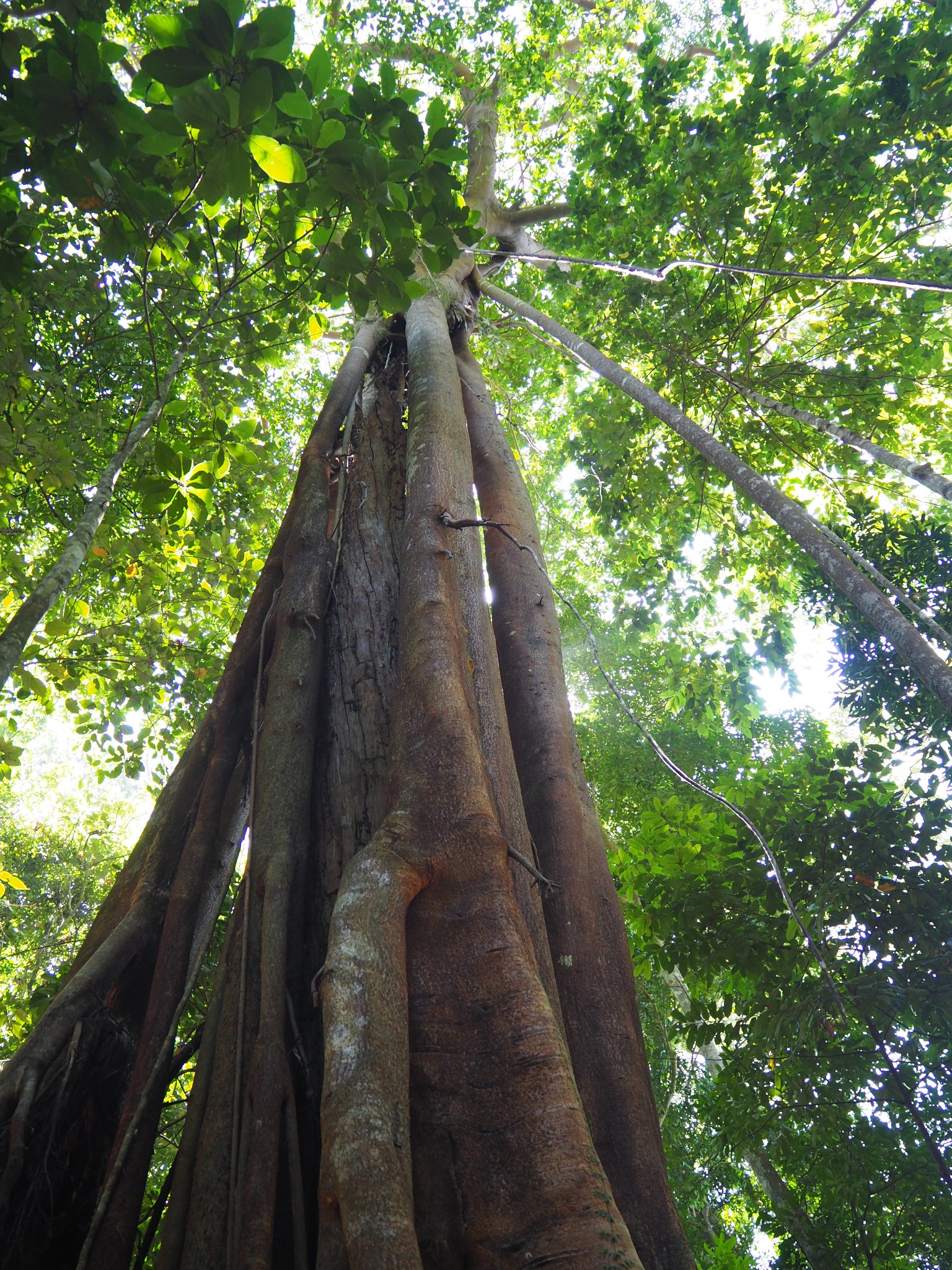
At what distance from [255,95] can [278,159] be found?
247mm

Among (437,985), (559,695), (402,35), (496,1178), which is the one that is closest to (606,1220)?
Answer: (496,1178)

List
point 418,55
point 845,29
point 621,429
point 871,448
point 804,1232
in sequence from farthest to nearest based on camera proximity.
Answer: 1. point 418,55
2. point 621,429
3. point 845,29
4. point 804,1232
5. point 871,448

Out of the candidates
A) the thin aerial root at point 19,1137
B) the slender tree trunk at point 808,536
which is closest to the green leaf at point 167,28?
the slender tree trunk at point 808,536

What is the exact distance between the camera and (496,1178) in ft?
3.84

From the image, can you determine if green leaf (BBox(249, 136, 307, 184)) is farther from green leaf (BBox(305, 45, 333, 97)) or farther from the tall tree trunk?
the tall tree trunk

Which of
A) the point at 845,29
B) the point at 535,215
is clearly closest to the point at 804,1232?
the point at 845,29

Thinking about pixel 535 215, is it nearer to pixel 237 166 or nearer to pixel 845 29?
pixel 845 29

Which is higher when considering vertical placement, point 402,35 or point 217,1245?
point 402,35

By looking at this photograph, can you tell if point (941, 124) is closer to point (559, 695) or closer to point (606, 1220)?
point (559, 695)

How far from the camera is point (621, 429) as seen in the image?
592 centimetres

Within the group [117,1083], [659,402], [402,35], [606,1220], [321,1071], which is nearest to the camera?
[606,1220]

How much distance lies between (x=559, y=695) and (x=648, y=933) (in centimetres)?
192

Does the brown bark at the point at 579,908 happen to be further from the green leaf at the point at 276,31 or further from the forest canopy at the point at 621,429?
the green leaf at the point at 276,31

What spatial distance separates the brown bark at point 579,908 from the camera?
1608mm
